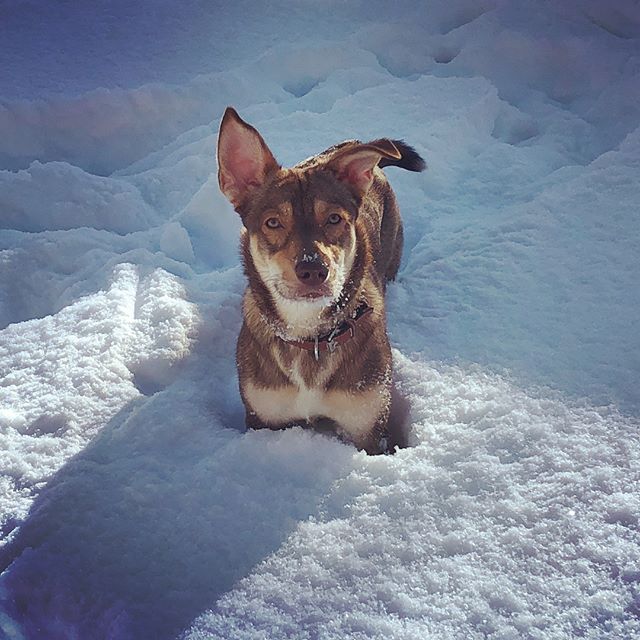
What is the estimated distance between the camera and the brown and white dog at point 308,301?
2.25 meters

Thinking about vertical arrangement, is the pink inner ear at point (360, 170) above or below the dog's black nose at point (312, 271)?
above

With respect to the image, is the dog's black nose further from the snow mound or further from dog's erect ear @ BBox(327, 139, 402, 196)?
the snow mound

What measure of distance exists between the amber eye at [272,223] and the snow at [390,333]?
754 mm

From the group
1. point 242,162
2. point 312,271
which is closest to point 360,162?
point 242,162

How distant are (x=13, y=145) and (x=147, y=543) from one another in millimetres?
3451

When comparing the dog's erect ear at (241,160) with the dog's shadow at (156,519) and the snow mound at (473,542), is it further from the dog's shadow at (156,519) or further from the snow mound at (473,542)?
the snow mound at (473,542)

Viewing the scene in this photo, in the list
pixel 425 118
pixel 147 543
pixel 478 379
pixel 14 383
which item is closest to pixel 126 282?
pixel 14 383

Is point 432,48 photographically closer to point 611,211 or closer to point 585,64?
point 585,64

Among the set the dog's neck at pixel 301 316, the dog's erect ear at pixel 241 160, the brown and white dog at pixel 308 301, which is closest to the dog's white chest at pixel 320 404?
the brown and white dog at pixel 308 301

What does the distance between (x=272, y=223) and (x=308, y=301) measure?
33 centimetres

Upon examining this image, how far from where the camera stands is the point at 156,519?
6.66ft

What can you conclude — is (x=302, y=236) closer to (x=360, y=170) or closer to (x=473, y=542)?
(x=360, y=170)

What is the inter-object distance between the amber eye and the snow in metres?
0.75

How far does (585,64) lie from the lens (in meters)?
4.90
